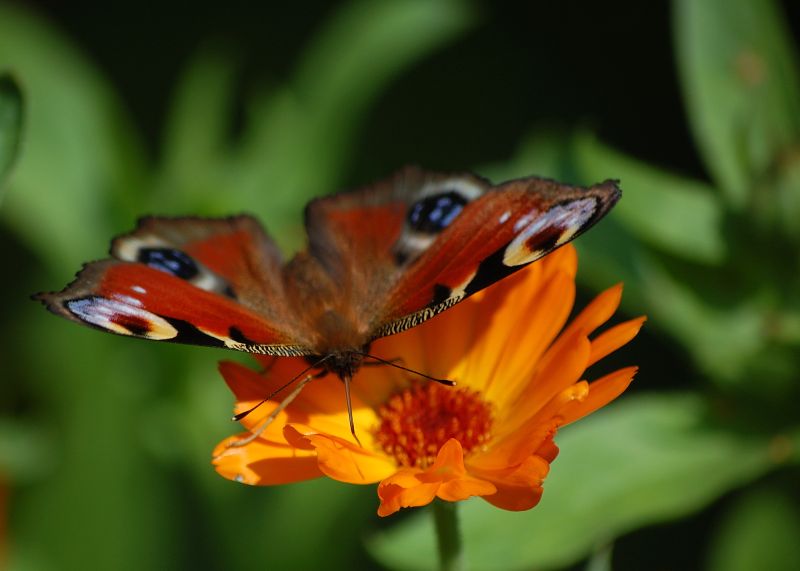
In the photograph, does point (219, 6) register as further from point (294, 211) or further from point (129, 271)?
point (129, 271)

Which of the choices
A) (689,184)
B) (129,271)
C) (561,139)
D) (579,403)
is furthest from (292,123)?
(579,403)

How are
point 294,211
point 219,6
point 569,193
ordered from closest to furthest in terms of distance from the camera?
1. point 569,193
2. point 294,211
3. point 219,6

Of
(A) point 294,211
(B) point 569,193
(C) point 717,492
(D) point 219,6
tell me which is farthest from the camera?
(D) point 219,6

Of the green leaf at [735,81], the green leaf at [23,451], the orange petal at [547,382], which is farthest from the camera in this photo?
the green leaf at [23,451]

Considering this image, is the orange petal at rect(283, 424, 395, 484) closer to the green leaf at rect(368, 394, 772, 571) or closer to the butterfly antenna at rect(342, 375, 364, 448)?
the butterfly antenna at rect(342, 375, 364, 448)

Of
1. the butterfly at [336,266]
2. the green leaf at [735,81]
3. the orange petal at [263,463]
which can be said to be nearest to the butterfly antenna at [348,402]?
the butterfly at [336,266]

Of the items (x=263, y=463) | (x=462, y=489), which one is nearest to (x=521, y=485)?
(x=462, y=489)

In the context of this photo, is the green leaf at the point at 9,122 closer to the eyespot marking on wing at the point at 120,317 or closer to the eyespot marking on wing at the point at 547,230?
the eyespot marking on wing at the point at 120,317
